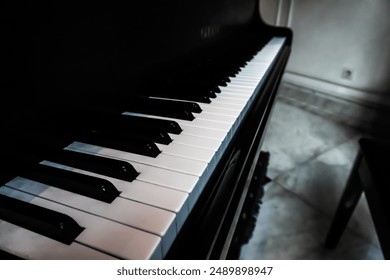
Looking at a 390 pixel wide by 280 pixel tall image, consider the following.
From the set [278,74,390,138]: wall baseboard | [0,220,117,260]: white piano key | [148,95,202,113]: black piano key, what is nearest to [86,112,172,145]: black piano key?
[148,95,202,113]: black piano key

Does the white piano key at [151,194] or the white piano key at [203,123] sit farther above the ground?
the white piano key at [203,123]

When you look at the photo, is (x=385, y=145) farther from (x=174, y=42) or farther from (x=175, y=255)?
(x=175, y=255)

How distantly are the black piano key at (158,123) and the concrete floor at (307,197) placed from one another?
88 cm

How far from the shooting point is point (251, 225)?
117cm

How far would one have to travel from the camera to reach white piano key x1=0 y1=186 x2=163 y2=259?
341 mm

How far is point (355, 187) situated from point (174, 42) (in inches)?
38.8

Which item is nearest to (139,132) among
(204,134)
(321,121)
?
(204,134)

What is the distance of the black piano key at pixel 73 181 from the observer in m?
0.41

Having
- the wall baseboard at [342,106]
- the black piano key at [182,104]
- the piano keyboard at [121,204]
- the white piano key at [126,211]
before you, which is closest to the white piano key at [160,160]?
the piano keyboard at [121,204]

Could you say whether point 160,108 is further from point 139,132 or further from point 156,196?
point 156,196

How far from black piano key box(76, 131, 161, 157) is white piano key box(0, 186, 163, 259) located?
17 cm

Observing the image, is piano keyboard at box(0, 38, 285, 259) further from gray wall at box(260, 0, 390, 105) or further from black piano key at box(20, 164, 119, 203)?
gray wall at box(260, 0, 390, 105)

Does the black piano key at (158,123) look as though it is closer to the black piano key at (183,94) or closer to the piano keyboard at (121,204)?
the piano keyboard at (121,204)

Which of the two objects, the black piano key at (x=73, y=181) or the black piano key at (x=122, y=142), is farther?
the black piano key at (x=122, y=142)
